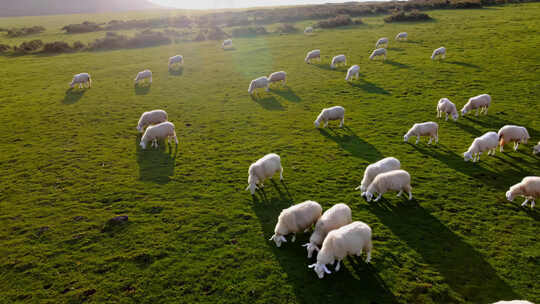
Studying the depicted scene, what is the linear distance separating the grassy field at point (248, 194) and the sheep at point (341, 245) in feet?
1.40

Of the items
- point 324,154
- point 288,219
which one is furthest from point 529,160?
point 288,219

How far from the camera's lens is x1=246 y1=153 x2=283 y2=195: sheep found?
10891mm

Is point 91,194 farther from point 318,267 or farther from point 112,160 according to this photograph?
point 318,267

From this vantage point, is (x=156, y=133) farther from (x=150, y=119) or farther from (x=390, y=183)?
(x=390, y=183)

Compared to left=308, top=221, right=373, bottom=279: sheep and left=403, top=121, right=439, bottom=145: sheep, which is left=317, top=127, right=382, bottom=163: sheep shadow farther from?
left=308, top=221, right=373, bottom=279: sheep

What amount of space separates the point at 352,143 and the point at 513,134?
6.72 metres

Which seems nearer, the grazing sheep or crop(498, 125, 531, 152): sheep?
crop(498, 125, 531, 152): sheep

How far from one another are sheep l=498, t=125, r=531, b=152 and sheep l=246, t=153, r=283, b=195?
10.0m

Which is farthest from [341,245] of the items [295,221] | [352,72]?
[352,72]

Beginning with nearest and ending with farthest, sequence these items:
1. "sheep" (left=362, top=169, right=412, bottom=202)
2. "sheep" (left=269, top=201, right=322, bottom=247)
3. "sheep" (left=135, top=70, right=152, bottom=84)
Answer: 1. "sheep" (left=269, top=201, right=322, bottom=247)
2. "sheep" (left=362, top=169, right=412, bottom=202)
3. "sheep" (left=135, top=70, right=152, bottom=84)

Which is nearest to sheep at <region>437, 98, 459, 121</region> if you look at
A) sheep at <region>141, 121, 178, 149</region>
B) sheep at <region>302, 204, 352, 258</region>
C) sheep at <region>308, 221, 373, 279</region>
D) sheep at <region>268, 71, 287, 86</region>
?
sheep at <region>302, 204, 352, 258</region>

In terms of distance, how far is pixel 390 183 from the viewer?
9.79 metres

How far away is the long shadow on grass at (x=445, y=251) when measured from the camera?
6.78m

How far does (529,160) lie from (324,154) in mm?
8375
